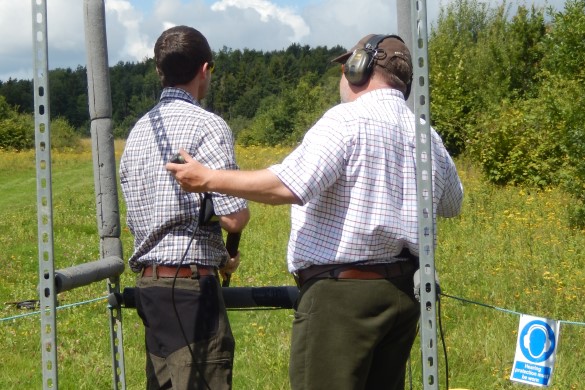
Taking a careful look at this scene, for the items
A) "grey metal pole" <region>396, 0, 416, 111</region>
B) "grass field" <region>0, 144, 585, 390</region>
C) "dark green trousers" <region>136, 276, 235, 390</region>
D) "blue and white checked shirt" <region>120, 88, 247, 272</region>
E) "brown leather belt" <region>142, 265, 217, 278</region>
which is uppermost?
"grey metal pole" <region>396, 0, 416, 111</region>

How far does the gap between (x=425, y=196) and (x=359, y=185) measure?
35cm

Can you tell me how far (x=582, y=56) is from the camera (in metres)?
15.0

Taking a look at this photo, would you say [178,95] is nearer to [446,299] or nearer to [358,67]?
[358,67]

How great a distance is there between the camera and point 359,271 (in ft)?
9.84

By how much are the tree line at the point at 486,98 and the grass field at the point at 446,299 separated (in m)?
1.48

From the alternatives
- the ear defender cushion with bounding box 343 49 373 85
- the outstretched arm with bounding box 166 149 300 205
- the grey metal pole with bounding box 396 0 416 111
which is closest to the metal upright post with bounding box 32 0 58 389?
the outstretched arm with bounding box 166 149 300 205

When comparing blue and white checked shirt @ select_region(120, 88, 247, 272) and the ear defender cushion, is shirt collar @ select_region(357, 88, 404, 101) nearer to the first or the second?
the ear defender cushion

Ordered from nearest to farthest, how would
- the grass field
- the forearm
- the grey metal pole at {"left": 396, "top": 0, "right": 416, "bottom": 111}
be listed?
the forearm < the grey metal pole at {"left": 396, "top": 0, "right": 416, "bottom": 111} < the grass field

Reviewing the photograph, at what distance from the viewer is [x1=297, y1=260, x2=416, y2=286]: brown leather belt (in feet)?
9.82

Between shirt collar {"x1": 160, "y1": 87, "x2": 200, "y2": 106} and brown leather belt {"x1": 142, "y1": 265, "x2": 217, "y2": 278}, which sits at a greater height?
shirt collar {"x1": 160, "y1": 87, "x2": 200, "y2": 106}

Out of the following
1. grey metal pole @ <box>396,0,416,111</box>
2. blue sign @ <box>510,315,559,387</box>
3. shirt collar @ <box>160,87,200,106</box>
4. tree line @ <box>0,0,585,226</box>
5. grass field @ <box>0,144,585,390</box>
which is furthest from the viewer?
tree line @ <box>0,0,585,226</box>

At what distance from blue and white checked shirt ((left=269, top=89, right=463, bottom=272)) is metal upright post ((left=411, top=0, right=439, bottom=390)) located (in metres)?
0.32

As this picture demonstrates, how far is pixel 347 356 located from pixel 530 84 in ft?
85.9

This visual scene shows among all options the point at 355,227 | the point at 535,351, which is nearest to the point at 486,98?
the point at 535,351
